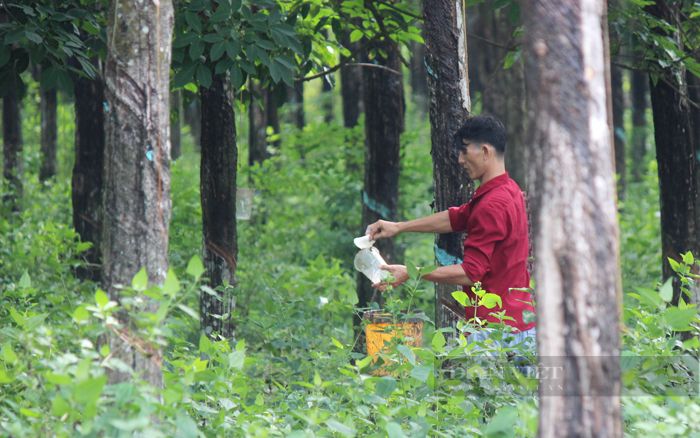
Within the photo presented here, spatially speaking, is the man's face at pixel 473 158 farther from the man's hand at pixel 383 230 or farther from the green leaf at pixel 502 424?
the green leaf at pixel 502 424

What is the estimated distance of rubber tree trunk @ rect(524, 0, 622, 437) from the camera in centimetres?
333

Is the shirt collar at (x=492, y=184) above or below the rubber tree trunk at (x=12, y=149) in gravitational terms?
below

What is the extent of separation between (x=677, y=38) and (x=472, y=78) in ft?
68.7

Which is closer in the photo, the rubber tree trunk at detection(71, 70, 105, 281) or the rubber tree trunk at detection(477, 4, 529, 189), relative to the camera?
the rubber tree trunk at detection(71, 70, 105, 281)

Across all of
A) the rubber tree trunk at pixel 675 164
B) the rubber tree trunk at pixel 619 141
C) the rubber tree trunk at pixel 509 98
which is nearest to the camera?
the rubber tree trunk at pixel 675 164

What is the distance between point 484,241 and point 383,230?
78cm

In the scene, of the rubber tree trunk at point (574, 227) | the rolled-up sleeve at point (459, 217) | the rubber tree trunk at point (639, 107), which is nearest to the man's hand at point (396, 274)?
the rolled-up sleeve at point (459, 217)

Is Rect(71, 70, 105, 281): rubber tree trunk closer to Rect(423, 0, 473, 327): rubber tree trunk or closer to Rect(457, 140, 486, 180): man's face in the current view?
Rect(423, 0, 473, 327): rubber tree trunk

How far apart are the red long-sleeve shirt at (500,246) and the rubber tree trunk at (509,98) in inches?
207

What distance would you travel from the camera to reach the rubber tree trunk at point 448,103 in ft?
20.7

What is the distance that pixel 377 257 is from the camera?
20.0 feet

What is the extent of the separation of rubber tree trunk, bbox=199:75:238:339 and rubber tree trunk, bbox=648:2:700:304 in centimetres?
364

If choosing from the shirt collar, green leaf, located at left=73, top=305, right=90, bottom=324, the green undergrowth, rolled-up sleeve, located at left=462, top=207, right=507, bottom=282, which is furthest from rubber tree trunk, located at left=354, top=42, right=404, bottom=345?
green leaf, located at left=73, top=305, right=90, bottom=324

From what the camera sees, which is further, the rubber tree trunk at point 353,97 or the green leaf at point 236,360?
the rubber tree trunk at point 353,97
